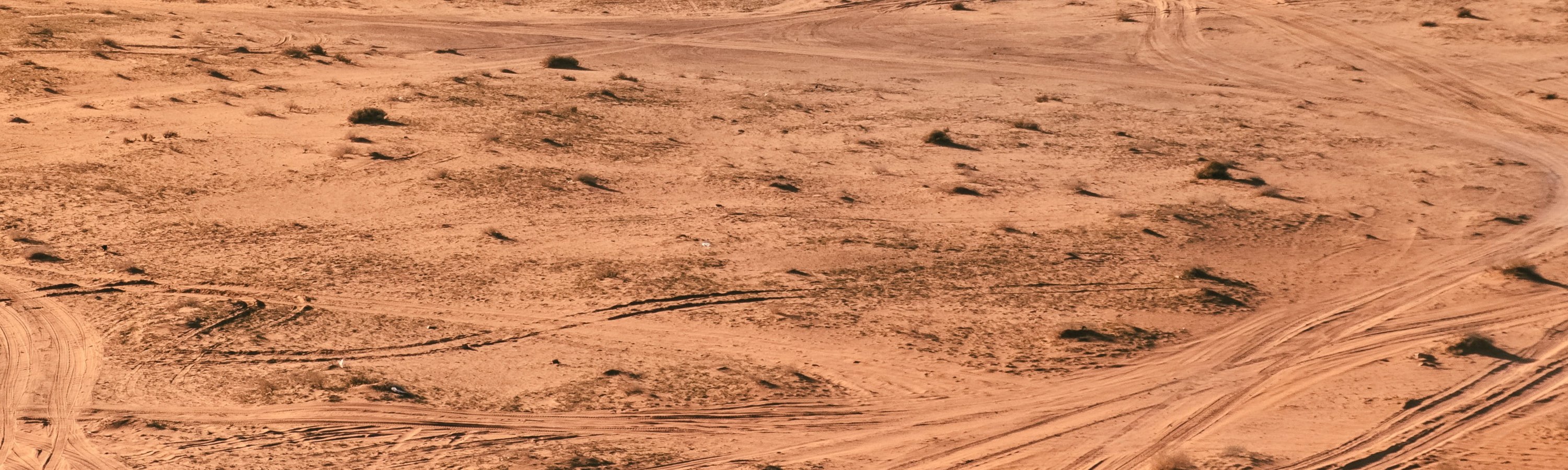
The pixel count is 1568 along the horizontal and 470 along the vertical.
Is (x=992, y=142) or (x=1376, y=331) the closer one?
(x=1376, y=331)

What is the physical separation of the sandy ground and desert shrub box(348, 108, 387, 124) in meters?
0.17

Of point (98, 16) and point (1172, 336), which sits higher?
point (98, 16)

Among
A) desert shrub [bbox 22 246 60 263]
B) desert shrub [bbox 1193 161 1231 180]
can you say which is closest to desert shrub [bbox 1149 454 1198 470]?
desert shrub [bbox 1193 161 1231 180]

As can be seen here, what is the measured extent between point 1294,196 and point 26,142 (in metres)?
23.3

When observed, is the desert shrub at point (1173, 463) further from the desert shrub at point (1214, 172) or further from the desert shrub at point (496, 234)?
the desert shrub at point (1214, 172)

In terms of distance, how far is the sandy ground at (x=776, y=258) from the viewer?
1380cm

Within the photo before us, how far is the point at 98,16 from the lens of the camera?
36000 mm

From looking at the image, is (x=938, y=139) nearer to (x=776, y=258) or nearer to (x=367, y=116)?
(x=776, y=258)

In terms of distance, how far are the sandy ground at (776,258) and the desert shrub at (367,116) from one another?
169 millimetres

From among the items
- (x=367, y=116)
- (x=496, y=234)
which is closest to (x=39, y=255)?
(x=496, y=234)

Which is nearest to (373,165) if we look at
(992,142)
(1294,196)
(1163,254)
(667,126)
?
(667,126)

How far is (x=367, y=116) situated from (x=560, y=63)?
756 centimetres

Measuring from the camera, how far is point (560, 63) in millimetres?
32406

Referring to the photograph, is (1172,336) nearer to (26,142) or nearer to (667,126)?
(667,126)
